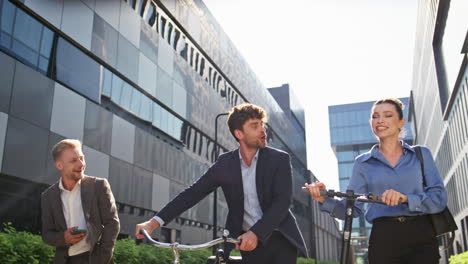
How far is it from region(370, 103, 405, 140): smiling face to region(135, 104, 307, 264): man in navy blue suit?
0.71m

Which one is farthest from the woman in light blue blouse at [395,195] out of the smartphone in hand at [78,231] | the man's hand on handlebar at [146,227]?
the smartphone in hand at [78,231]

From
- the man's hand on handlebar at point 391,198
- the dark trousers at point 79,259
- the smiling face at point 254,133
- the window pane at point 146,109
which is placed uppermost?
the window pane at point 146,109

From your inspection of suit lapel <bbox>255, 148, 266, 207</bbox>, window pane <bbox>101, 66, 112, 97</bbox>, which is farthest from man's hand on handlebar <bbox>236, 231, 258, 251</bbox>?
window pane <bbox>101, 66, 112, 97</bbox>

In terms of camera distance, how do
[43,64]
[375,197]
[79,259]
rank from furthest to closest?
1. [43,64]
2. [79,259]
3. [375,197]

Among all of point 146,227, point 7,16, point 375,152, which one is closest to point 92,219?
point 146,227

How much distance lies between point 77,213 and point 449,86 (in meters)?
37.0

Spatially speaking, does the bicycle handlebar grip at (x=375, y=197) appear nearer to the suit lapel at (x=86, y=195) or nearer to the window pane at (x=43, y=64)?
the suit lapel at (x=86, y=195)

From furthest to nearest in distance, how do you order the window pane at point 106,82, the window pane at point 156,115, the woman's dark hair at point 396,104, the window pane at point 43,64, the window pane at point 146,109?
the window pane at point 156,115
the window pane at point 146,109
the window pane at point 106,82
the window pane at point 43,64
the woman's dark hair at point 396,104

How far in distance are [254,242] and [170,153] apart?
826 inches

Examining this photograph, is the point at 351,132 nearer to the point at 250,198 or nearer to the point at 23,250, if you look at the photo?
the point at 23,250

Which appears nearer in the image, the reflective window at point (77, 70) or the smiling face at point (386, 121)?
the smiling face at point (386, 121)

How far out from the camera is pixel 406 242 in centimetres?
331

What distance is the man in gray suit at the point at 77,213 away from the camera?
14.1 feet

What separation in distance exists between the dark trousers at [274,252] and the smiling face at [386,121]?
1.03 metres
